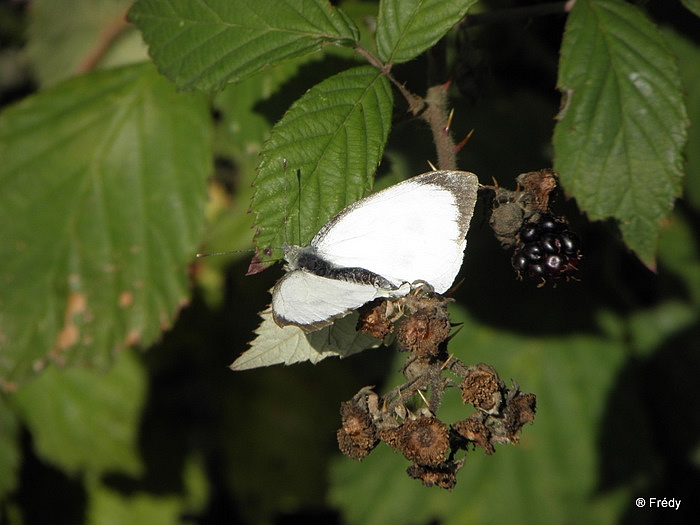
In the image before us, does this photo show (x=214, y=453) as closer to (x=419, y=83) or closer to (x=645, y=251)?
(x=419, y=83)

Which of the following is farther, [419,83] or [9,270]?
[9,270]

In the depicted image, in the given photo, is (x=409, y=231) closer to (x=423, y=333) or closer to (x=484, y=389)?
(x=423, y=333)

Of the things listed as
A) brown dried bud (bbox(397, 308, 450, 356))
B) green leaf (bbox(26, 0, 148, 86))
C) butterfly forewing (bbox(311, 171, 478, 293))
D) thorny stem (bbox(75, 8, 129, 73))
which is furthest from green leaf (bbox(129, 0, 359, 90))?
thorny stem (bbox(75, 8, 129, 73))

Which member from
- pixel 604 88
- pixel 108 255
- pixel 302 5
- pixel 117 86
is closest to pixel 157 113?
pixel 117 86

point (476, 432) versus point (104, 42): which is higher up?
point (104, 42)

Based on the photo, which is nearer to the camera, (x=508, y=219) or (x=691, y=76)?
(x=508, y=219)

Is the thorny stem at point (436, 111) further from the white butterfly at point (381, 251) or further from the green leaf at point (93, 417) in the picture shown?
the green leaf at point (93, 417)

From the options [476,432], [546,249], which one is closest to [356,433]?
[476,432]
